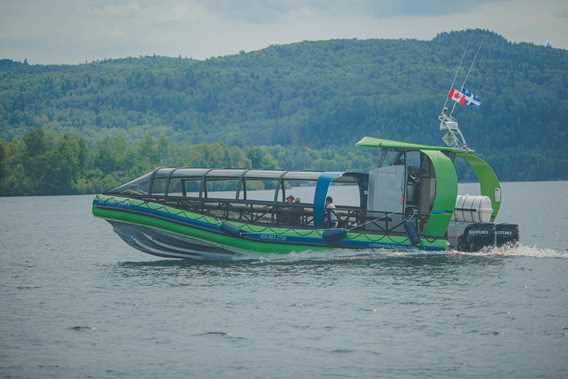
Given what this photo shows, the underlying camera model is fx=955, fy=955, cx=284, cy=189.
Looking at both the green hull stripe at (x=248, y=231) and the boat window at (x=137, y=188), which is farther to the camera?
the boat window at (x=137, y=188)

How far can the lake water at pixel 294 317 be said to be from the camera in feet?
71.4

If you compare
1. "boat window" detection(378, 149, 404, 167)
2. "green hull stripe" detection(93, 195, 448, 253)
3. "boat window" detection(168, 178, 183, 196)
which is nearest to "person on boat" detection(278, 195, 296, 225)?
"green hull stripe" detection(93, 195, 448, 253)

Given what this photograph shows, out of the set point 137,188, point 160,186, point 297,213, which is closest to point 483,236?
point 297,213

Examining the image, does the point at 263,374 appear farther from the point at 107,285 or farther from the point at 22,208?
the point at 22,208

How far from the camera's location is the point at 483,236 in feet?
119

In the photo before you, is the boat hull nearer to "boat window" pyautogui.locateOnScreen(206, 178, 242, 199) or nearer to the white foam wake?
the white foam wake

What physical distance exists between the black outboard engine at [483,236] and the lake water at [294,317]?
574mm

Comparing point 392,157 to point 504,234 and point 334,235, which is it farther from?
point 504,234

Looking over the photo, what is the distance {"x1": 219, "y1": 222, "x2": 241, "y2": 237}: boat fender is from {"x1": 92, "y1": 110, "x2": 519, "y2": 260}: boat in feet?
0.12

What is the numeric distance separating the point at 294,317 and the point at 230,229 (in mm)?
9315

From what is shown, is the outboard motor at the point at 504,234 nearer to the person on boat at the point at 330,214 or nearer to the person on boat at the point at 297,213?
the person on boat at the point at 330,214

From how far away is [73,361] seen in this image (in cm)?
2222

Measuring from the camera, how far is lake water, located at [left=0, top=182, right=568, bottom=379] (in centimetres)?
2175

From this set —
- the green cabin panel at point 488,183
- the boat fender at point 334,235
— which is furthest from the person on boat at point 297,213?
the green cabin panel at point 488,183
